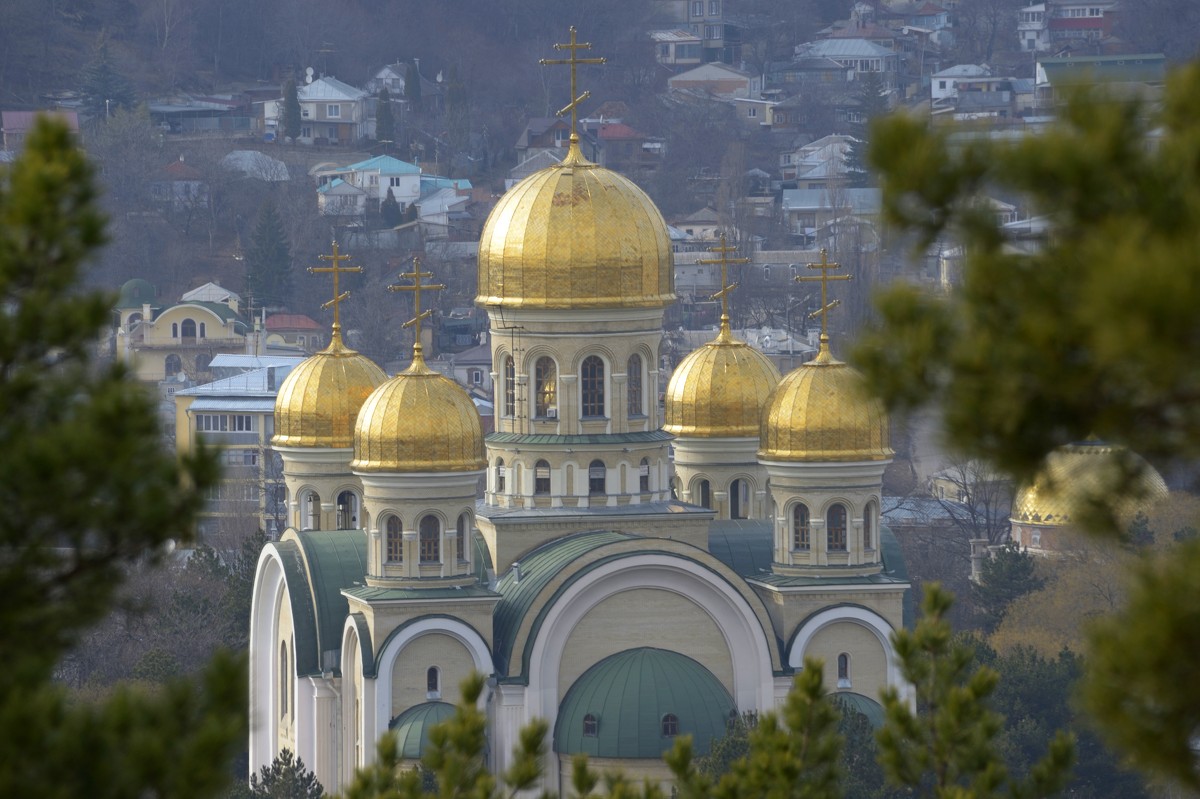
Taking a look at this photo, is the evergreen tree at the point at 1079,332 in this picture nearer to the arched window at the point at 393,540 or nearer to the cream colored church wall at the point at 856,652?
the arched window at the point at 393,540

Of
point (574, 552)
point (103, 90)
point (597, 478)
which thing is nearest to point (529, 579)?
point (574, 552)

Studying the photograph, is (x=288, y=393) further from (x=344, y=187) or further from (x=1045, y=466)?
(x=344, y=187)

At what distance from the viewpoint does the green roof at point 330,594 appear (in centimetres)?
3272

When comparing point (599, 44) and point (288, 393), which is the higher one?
point (599, 44)

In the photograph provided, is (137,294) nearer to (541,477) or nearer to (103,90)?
(103,90)

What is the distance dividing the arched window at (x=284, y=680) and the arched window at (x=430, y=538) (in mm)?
3106

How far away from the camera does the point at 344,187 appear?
102125 millimetres

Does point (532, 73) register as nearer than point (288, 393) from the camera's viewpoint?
No

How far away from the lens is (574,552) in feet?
104

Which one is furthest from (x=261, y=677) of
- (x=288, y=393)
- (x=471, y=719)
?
(x=471, y=719)

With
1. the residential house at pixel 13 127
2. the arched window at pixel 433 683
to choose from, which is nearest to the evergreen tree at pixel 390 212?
the residential house at pixel 13 127

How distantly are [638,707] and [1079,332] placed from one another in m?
21.5

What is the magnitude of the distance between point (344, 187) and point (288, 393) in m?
66.9

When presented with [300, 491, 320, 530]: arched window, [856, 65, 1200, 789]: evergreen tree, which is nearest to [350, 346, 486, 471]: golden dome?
[300, 491, 320, 530]: arched window
